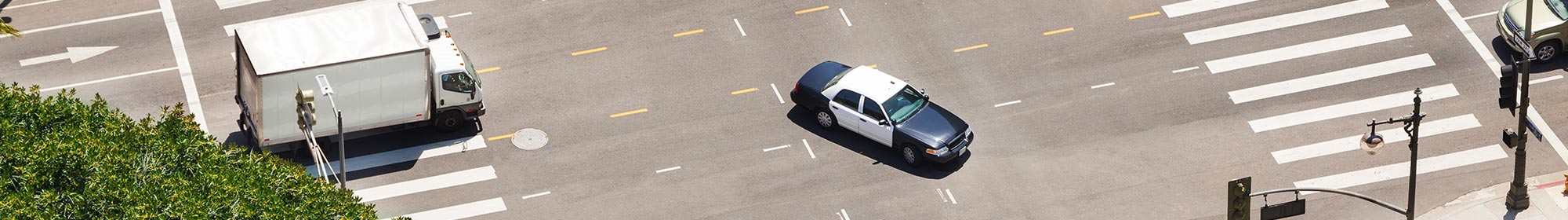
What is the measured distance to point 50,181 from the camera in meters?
28.2

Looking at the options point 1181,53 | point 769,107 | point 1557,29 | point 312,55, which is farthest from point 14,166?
point 1557,29

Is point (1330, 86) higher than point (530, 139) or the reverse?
higher

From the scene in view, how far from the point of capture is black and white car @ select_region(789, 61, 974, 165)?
37.5 metres

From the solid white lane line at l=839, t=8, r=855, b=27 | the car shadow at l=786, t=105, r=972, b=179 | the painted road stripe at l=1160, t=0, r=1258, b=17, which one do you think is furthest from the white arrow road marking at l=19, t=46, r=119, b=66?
the painted road stripe at l=1160, t=0, r=1258, b=17

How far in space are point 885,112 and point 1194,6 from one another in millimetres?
9021

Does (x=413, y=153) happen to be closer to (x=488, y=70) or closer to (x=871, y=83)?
(x=488, y=70)

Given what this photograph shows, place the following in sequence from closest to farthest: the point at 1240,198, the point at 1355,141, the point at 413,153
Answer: the point at 1240,198
the point at 413,153
the point at 1355,141

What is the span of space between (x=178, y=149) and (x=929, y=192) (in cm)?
1357

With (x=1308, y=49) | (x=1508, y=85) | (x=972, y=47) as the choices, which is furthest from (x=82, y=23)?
(x=1508, y=85)

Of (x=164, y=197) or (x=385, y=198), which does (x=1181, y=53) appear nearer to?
(x=385, y=198)

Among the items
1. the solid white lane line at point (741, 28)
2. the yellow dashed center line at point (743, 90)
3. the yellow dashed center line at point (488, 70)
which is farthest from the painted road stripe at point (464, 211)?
the solid white lane line at point (741, 28)

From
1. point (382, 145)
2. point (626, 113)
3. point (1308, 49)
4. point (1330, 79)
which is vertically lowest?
point (382, 145)

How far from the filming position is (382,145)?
126 feet

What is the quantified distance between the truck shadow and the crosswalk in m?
14.9
